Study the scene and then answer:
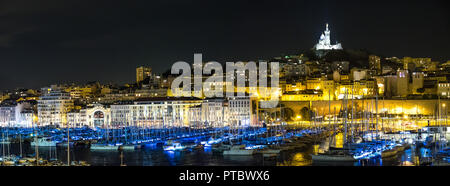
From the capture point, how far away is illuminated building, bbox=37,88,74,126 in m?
32.8

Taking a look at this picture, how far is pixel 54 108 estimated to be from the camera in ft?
110

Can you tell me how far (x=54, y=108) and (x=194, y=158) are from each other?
2110 cm

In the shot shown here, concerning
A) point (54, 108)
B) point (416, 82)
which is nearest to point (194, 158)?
point (54, 108)

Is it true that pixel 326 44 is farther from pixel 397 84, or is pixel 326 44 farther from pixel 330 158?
pixel 330 158

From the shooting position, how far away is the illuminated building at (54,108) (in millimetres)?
32781

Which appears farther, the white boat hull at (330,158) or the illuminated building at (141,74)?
the illuminated building at (141,74)

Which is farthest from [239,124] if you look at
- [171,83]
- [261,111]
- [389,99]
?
[171,83]

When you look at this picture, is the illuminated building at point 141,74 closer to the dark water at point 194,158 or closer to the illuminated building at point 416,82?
the illuminated building at point 416,82

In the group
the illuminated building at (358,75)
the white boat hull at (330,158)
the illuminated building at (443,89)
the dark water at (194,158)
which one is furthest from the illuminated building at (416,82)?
the white boat hull at (330,158)

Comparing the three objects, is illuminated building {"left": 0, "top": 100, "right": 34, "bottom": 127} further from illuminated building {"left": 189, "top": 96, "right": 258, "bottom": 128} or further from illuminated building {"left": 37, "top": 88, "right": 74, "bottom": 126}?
illuminated building {"left": 189, "top": 96, "right": 258, "bottom": 128}

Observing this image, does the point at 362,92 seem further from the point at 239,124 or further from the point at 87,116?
the point at 87,116

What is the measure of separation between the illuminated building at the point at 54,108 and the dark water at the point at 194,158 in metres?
15.0

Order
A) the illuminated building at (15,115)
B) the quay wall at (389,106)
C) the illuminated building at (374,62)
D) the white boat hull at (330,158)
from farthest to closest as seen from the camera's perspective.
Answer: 1. the illuminated building at (374,62)
2. the illuminated building at (15,115)
3. the quay wall at (389,106)
4. the white boat hull at (330,158)

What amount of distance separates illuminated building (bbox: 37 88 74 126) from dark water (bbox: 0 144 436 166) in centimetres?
1501
